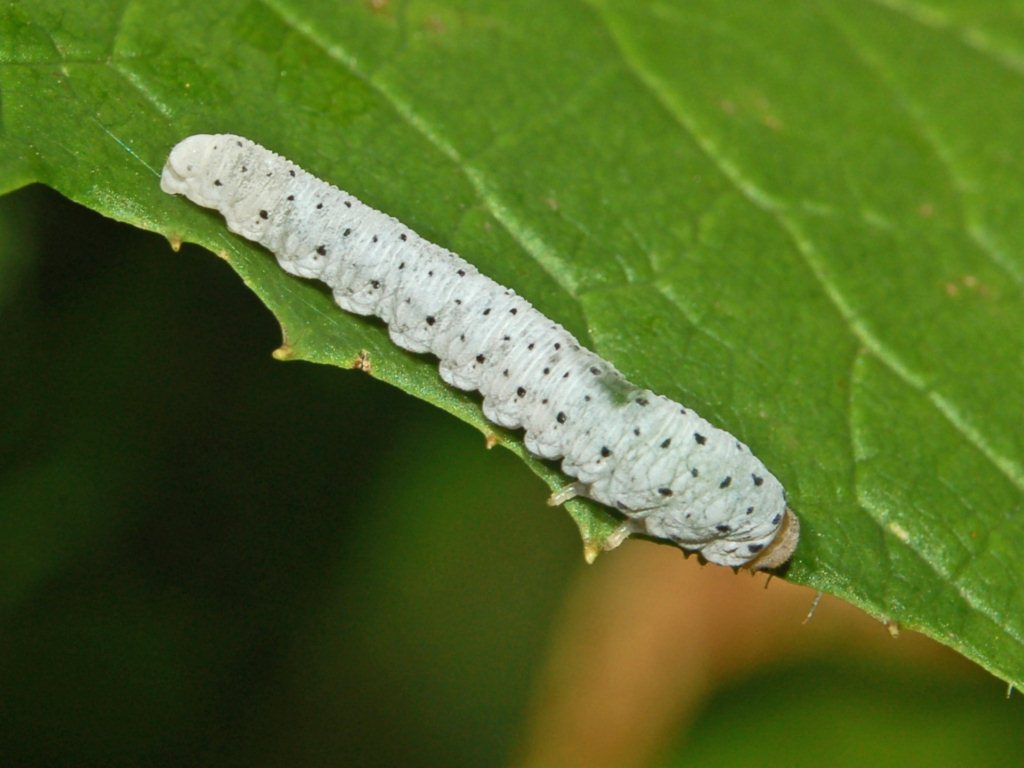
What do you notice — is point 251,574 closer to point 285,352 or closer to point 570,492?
point 570,492

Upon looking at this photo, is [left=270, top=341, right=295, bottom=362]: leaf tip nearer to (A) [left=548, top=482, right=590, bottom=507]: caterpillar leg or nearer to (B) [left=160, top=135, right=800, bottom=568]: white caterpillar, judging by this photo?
(B) [left=160, top=135, right=800, bottom=568]: white caterpillar

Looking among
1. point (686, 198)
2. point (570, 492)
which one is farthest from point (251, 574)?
point (686, 198)

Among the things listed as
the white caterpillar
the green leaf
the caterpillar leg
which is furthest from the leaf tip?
the caterpillar leg

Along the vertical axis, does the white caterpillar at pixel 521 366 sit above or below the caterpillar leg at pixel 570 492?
above

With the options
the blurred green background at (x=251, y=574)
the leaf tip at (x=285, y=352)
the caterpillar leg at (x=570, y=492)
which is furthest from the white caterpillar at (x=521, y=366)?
the blurred green background at (x=251, y=574)

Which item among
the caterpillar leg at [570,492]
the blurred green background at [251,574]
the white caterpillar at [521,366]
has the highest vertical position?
the white caterpillar at [521,366]

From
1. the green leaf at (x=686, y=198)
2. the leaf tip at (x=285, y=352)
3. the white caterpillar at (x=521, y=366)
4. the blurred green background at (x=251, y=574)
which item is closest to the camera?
the leaf tip at (x=285, y=352)

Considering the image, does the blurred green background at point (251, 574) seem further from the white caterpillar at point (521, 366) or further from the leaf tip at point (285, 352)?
the leaf tip at point (285, 352)

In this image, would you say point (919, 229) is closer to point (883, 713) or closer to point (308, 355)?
point (883, 713)
